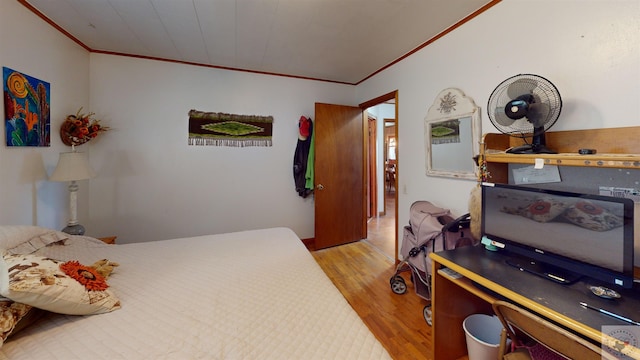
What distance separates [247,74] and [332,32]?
143cm

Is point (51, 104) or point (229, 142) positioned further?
point (229, 142)

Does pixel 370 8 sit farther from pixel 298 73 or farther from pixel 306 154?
pixel 306 154

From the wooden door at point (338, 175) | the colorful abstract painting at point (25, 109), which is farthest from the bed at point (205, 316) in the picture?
the wooden door at point (338, 175)

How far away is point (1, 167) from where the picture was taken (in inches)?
63.0

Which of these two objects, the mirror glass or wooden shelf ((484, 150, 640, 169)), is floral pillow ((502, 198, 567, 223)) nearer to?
wooden shelf ((484, 150, 640, 169))

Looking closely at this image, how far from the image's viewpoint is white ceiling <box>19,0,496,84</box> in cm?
182

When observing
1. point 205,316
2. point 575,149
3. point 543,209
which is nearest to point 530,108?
point 575,149

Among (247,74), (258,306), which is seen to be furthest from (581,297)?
(247,74)

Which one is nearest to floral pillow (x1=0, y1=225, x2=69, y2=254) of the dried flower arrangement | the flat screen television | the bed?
the bed

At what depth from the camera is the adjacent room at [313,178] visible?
0.97m

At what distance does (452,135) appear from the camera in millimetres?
2162

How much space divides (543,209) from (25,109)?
3436mm

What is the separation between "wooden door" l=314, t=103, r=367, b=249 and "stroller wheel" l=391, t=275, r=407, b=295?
1.25 m

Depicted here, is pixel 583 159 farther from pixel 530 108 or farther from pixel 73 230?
pixel 73 230
